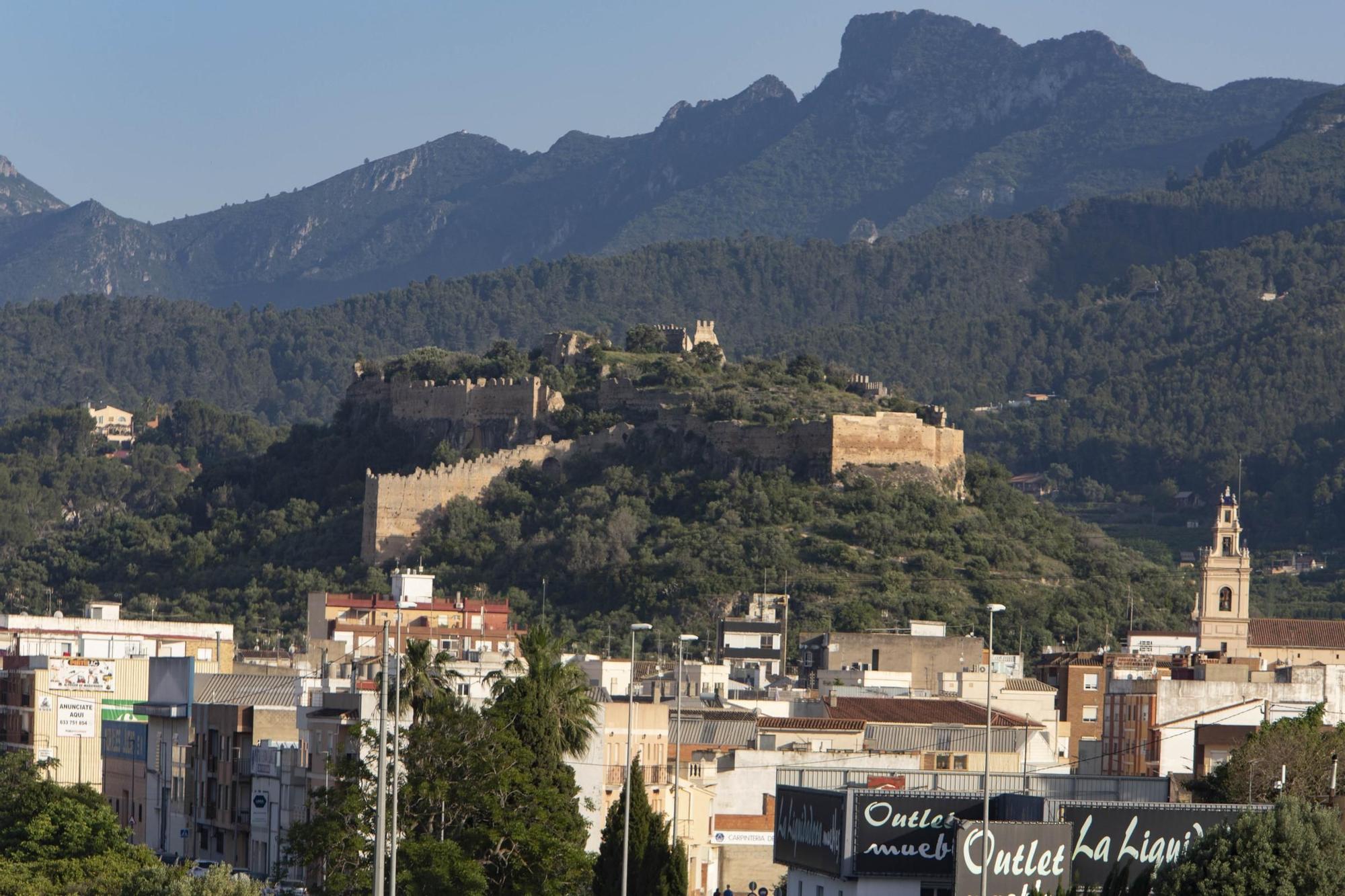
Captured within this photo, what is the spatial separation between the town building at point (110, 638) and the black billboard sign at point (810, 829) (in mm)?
35642

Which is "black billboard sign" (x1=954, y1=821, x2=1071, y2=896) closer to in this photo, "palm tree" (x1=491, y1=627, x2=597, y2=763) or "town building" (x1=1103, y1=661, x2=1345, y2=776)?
"palm tree" (x1=491, y1=627, x2=597, y2=763)

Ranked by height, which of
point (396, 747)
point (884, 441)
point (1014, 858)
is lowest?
point (1014, 858)

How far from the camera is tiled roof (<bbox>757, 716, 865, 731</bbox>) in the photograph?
70688mm

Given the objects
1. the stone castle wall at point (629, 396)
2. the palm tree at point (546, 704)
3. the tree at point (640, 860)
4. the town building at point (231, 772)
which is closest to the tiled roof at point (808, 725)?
the town building at point (231, 772)

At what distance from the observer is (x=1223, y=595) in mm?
114000

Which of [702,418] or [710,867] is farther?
[702,418]

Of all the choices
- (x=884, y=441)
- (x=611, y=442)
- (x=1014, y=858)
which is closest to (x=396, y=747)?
(x=1014, y=858)

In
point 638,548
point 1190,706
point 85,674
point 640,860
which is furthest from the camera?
point 638,548

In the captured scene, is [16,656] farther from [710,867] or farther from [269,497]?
[269,497]

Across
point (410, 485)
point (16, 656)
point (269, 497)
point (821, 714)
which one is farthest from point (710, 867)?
point (269, 497)

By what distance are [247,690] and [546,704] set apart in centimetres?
2186

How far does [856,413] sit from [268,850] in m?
80.7

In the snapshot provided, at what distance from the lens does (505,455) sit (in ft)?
470

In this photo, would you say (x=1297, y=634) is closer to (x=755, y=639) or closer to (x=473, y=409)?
(x=755, y=639)
